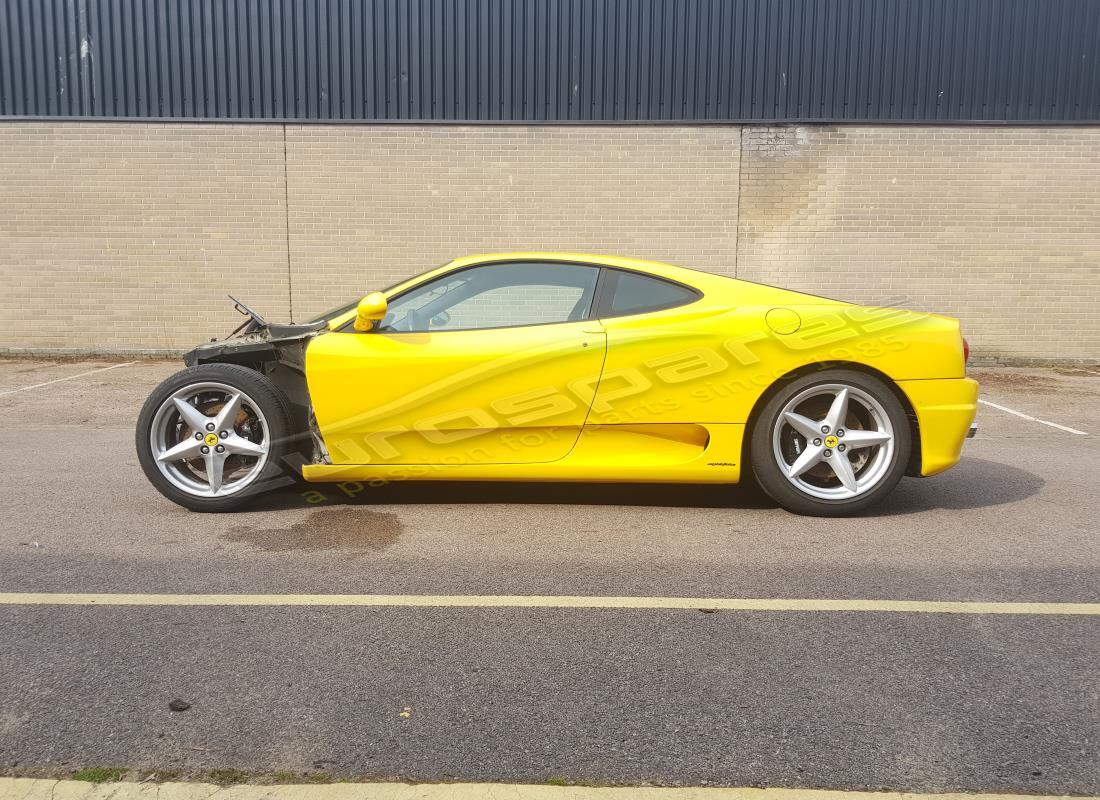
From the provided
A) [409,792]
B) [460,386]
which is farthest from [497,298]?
[409,792]

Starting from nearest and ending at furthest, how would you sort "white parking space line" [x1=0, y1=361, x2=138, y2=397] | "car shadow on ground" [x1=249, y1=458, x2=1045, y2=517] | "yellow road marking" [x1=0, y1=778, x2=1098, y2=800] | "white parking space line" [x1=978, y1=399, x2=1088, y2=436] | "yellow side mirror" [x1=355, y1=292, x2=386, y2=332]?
Answer: "yellow road marking" [x1=0, y1=778, x2=1098, y2=800]
"yellow side mirror" [x1=355, y1=292, x2=386, y2=332]
"car shadow on ground" [x1=249, y1=458, x2=1045, y2=517]
"white parking space line" [x1=978, y1=399, x2=1088, y2=436]
"white parking space line" [x1=0, y1=361, x2=138, y2=397]

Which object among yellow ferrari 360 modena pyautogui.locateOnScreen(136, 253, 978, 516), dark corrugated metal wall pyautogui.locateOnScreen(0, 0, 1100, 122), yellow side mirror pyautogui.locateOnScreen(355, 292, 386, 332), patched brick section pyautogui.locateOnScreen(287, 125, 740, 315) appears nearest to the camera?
yellow side mirror pyautogui.locateOnScreen(355, 292, 386, 332)

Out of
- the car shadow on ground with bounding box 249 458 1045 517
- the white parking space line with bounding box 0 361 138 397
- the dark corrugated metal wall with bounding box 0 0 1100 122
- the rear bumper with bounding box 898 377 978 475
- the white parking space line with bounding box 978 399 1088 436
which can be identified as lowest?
the white parking space line with bounding box 0 361 138 397

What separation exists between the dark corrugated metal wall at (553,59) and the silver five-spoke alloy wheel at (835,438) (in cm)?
884

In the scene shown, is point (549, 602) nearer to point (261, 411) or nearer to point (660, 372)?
point (660, 372)

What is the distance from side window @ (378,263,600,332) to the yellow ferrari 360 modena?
0.01 m

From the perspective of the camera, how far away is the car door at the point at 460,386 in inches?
163

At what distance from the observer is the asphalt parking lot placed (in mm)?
2111

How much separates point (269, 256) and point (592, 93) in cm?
536

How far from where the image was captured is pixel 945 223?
12039 mm

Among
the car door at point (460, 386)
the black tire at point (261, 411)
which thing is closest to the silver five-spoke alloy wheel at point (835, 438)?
the car door at point (460, 386)

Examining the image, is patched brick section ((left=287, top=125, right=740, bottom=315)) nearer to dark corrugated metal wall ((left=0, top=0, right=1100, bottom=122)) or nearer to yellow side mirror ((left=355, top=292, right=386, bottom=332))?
dark corrugated metal wall ((left=0, top=0, right=1100, bottom=122))

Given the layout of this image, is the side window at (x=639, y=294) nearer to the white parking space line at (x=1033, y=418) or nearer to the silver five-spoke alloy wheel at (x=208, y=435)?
the silver five-spoke alloy wheel at (x=208, y=435)

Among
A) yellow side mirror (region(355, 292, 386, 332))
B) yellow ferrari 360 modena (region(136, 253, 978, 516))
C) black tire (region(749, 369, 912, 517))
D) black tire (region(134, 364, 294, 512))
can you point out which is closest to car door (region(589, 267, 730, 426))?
yellow ferrari 360 modena (region(136, 253, 978, 516))
